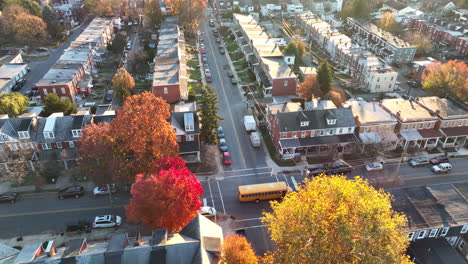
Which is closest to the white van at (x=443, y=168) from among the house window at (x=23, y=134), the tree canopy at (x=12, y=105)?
the house window at (x=23, y=134)

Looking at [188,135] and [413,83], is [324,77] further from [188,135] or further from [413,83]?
[188,135]

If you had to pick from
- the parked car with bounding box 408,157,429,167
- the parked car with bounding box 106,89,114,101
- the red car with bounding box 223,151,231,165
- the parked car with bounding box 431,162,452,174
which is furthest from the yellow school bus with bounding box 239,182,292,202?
the parked car with bounding box 106,89,114,101

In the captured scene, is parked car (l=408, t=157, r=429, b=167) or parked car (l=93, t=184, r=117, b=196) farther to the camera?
parked car (l=408, t=157, r=429, b=167)

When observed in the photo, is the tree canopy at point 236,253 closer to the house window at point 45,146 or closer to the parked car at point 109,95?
the house window at point 45,146

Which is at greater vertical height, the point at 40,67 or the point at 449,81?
the point at 449,81

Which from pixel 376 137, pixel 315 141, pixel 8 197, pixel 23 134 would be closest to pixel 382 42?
pixel 376 137

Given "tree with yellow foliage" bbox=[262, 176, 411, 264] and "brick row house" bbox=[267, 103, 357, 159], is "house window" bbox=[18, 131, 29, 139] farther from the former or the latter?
"tree with yellow foliage" bbox=[262, 176, 411, 264]
